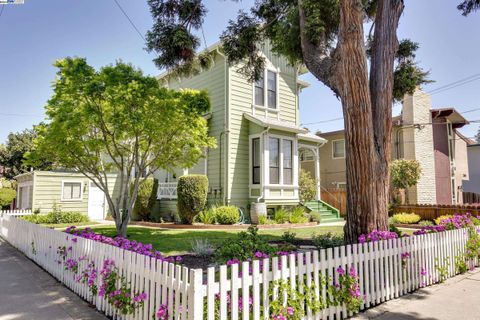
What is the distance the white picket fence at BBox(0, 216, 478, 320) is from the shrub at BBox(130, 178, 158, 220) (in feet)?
26.0

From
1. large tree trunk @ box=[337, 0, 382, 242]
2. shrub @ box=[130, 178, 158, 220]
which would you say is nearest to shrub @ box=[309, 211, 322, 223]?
shrub @ box=[130, 178, 158, 220]

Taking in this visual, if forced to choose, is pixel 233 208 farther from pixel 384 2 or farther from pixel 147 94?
pixel 384 2

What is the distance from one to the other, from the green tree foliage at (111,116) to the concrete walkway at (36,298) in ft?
9.12

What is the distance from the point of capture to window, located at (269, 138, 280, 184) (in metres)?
15.1

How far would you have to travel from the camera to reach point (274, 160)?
1529 cm

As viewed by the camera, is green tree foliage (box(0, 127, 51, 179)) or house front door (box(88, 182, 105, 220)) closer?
house front door (box(88, 182, 105, 220))

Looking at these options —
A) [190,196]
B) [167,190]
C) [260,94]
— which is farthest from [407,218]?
[167,190]

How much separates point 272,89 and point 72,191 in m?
12.7

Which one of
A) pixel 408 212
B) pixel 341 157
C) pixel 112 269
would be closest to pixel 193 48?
pixel 112 269

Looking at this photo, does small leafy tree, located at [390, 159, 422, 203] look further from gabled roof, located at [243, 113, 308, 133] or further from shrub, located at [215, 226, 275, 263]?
shrub, located at [215, 226, 275, 263]

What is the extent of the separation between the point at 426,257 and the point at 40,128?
Answer: 9.38 meters

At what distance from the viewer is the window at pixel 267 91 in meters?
16.1

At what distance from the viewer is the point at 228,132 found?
14.8m

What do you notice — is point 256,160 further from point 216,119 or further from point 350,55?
point 350,55
